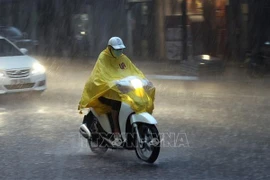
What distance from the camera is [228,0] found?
905 inches

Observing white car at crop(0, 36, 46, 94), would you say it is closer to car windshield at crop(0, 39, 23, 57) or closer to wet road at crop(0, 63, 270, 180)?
car windshield at crop(0, 39, 23, 57)

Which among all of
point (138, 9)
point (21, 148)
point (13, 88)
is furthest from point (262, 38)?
point (21, 148)

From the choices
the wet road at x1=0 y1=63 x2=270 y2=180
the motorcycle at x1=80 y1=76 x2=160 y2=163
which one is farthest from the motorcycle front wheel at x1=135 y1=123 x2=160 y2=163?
the wet road at x1=0 y1=63 x2=270 y2=180

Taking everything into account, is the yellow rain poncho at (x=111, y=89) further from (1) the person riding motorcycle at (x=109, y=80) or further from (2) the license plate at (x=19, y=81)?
(2) the license plate at (x=19, y=81)

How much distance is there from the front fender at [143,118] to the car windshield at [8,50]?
836 cm

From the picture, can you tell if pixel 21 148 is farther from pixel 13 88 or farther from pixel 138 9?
pixel 138 9

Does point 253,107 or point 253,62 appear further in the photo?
point 253,62

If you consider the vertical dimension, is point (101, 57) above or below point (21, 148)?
above

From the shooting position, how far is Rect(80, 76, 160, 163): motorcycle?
7.39 m

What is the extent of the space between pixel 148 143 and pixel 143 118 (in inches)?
12.5

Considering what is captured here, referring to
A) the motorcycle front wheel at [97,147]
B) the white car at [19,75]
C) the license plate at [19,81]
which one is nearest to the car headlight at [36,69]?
the white car at [19,75]

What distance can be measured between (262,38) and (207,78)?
3339mm

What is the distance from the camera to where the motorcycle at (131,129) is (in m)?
7.39

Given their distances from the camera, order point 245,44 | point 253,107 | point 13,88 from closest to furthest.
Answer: point 253,107
point 13,88
point 245,44
